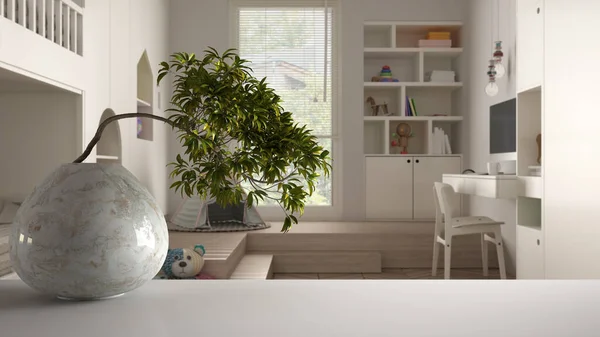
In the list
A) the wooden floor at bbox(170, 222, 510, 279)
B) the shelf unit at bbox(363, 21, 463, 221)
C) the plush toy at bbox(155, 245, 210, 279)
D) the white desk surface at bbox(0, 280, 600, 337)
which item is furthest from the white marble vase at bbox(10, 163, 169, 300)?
the shelf unit at bbox(363, 21, 463, 221)

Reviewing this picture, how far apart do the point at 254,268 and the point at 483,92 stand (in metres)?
3.10

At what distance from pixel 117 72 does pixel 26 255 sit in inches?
174

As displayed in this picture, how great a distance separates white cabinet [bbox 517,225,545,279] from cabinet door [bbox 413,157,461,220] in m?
2.48

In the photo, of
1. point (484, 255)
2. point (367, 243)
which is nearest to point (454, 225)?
point (484, 255)

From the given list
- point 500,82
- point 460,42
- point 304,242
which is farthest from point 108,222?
point 460,42

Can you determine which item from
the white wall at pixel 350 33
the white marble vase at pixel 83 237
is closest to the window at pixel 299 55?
the white wall at pixel 350 33

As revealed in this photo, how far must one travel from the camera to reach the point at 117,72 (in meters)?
5.08

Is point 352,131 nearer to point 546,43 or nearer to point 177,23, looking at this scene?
point 177,23

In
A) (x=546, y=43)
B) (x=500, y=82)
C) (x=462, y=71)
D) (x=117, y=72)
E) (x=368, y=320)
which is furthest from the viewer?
(x=462, y=71)

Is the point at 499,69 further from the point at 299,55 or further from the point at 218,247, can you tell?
the point at 218,247

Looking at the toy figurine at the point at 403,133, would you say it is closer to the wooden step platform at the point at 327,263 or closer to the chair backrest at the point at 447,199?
the wooden step platform at the point at 327,263

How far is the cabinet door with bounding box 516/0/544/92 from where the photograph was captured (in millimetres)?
3955

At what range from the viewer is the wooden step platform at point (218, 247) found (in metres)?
4.16

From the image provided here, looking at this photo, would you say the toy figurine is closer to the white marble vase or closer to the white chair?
the white chair
